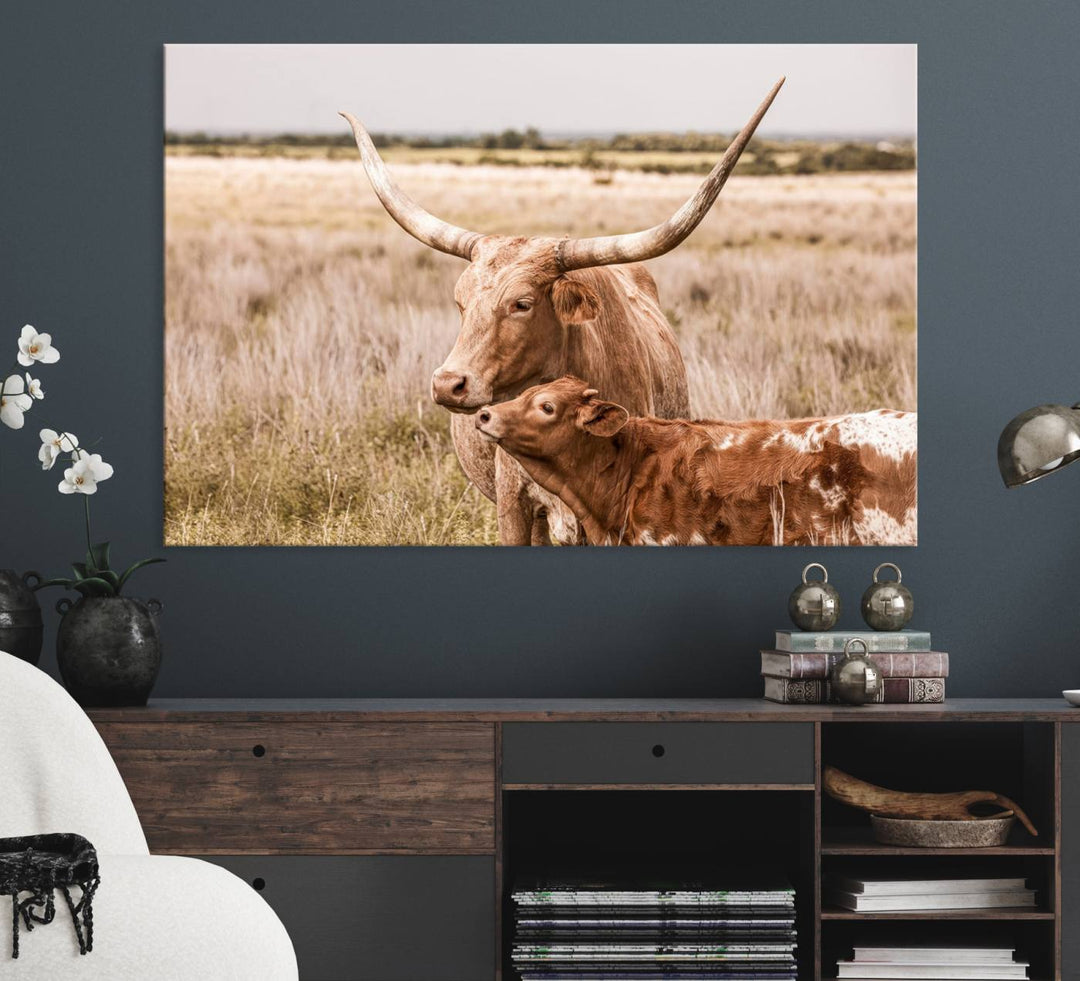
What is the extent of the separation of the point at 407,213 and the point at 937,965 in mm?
1983

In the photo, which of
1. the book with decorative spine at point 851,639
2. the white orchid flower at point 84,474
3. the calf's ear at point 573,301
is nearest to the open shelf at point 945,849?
the book with decorative spine at point 851,639

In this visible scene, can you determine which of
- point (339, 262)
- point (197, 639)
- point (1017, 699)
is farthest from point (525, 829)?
point (339, 262)

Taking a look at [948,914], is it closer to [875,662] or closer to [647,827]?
[875,662]

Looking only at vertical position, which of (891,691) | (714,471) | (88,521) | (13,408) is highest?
(13,408)

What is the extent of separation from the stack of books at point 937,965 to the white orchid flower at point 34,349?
6.62 ft

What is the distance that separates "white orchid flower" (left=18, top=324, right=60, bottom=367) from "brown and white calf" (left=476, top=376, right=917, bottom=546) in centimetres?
93

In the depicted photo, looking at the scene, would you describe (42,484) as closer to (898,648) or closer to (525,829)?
(525,829)

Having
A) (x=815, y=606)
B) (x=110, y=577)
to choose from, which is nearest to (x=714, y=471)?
(x=815, y=606)

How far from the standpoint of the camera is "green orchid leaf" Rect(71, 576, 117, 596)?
106 inches

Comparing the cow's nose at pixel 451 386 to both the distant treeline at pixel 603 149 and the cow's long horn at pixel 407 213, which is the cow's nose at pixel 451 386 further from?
the distant treeline at pixel 603 149

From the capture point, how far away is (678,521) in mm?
3010

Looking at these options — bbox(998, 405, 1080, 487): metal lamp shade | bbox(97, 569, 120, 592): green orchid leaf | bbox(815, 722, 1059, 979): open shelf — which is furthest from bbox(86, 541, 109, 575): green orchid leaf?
bbox(998, 405, 1080, 487): metal lamp shade

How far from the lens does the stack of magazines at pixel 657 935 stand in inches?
101

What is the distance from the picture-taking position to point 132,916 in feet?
5.68
